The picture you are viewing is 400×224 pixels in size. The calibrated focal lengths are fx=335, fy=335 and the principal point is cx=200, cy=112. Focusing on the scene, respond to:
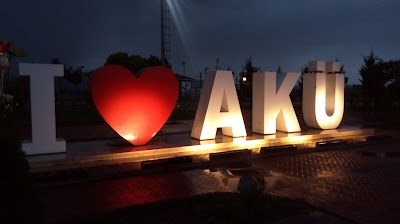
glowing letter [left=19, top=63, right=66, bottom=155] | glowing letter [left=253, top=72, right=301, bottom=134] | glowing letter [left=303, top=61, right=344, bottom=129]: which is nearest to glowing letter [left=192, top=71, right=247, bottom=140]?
glowing letter [left=253, top=72, right=301, bottom=134]

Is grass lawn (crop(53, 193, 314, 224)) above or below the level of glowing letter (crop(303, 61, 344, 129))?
below

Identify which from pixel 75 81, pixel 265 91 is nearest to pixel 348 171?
pixel 265 91

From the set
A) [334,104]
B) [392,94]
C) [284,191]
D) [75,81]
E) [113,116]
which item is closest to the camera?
[284,191]

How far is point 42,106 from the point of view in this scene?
810cm

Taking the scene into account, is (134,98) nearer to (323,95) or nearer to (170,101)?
(170,101)

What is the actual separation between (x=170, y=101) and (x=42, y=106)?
11.0 feet

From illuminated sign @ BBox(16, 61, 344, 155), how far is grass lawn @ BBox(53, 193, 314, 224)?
359 centimetres

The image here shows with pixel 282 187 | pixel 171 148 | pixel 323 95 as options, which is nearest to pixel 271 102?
pixel 323 95

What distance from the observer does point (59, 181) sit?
7.77m

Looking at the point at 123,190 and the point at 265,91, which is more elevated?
the point at 265,91

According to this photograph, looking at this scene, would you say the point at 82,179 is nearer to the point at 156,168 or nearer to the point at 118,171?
the point at 118,171

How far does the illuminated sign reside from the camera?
8141 mm

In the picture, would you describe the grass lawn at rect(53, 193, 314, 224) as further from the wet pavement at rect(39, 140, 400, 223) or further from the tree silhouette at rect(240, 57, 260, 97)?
the tree silhouette at rect(240, 57, 260, 97)

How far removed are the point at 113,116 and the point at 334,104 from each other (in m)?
8.49
